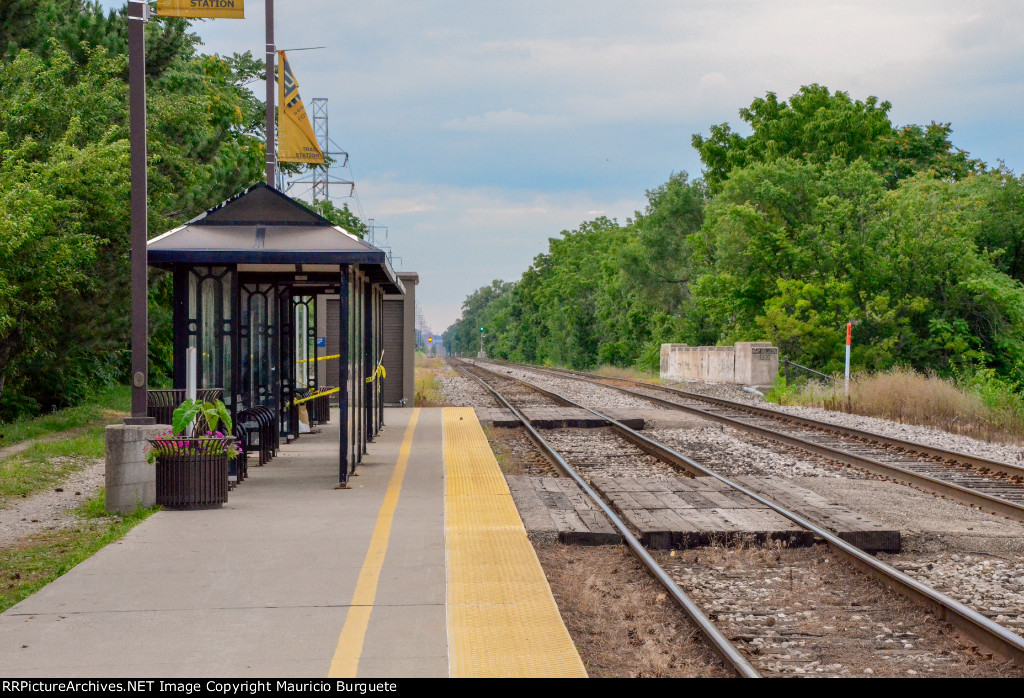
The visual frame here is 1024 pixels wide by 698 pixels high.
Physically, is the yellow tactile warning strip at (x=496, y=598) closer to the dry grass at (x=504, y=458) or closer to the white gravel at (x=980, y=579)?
the dry grass at (x=504, y=458)

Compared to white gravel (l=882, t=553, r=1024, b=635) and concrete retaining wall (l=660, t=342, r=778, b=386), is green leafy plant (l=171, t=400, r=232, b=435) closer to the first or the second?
white gravel (l=882, t=553, r=1024, b=635)

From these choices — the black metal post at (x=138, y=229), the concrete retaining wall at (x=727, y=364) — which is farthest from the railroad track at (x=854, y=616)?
the concrete retaining wall at (x=727, y=364)

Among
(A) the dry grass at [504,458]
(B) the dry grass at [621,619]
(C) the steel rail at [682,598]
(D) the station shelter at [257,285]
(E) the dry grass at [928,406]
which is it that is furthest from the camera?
(E) the dry grass at [928,406]

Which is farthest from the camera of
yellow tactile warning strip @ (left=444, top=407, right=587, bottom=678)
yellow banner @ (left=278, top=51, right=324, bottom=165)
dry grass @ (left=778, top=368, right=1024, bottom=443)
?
dry grass @ (left=778, top=368, right=1024, bottom=443)

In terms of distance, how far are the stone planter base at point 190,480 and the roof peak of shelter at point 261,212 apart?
3.08 metres

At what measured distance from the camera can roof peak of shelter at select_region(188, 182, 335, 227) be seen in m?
12.2

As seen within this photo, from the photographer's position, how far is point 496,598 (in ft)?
21.8

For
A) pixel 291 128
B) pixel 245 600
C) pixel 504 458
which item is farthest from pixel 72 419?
pixel 245 600

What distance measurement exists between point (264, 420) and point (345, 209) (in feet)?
151

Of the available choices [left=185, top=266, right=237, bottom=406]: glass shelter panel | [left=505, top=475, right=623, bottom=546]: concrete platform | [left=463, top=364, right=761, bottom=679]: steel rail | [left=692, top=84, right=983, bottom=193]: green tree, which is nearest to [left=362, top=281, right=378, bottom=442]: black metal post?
[left=185, top=266, right=237, bottom=406]: glass shelter panel

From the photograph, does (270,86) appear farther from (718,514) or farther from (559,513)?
A: (718,514)

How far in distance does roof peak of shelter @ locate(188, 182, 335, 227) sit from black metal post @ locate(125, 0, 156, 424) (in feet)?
5.47

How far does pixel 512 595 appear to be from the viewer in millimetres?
6754

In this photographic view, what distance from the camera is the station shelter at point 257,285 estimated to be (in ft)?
37.3
